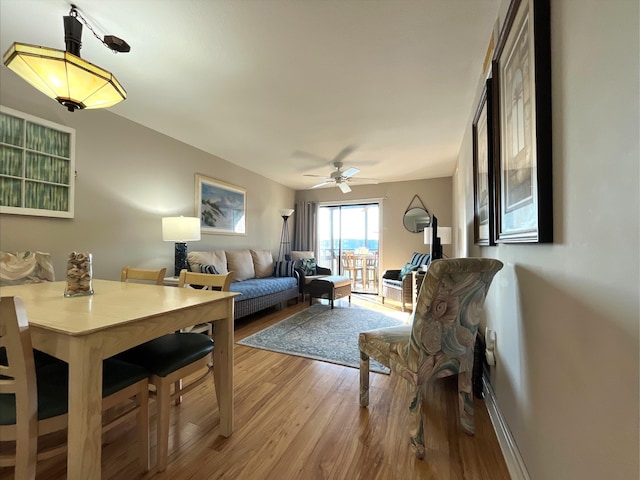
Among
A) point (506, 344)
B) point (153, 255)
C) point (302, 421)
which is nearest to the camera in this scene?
point (506, 344)

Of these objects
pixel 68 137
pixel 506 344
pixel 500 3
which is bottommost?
pixel 506 344

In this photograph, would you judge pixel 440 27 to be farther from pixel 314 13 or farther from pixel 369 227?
pixel 369 227

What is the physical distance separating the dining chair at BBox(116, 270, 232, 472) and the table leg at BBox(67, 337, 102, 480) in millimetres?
306

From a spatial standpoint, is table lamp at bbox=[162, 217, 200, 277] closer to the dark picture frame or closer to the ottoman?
the ottoman

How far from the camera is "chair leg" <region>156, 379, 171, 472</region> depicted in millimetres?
1166

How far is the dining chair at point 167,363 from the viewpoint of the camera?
118 cm

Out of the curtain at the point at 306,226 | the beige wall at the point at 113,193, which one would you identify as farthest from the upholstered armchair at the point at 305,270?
the beige wall at the point at 113,193

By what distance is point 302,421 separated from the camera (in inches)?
59.7

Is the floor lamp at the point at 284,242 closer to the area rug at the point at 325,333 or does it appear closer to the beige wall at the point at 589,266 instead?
the area rug at the point at 325,333

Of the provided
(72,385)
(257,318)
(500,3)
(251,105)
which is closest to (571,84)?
(500,3)

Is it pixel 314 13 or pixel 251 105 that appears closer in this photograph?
pixel 314 13

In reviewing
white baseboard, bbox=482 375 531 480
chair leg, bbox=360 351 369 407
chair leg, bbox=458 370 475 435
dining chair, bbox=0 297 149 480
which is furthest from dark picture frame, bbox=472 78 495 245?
dining chair, bbox=0 297 149 480

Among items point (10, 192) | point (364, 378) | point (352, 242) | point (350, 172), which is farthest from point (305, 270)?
point (10, 192)

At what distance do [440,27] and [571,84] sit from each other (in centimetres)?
124
